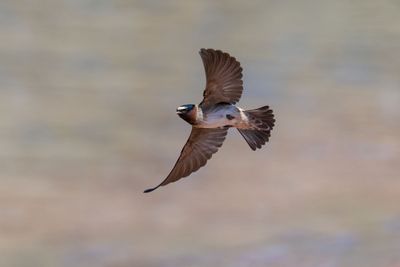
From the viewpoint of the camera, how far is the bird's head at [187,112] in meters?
1.49

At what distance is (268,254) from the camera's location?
3148mm

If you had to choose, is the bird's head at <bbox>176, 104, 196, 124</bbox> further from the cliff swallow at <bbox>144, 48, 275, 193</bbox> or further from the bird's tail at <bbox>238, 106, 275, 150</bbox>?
the bird's tail at <bbox>238, 106, 275, 150</bbox>

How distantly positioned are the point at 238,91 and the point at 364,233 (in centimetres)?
179

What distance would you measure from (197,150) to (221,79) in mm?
136

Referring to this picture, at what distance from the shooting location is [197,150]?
1.57 metres

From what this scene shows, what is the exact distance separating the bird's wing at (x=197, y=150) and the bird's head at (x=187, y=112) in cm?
7

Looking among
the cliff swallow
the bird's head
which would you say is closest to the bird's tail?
the cliff swallow

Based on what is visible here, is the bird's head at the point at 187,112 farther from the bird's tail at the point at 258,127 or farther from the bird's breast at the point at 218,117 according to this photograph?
the bird's tail at the point at 258,127

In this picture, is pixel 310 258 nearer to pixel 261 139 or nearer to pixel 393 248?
pixel 393 248

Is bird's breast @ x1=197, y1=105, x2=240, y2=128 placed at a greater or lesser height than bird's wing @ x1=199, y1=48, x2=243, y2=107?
lesser

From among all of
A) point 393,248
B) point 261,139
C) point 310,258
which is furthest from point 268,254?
point 261,139

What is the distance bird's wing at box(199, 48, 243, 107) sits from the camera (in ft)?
4.83

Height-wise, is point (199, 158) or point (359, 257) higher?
point (359, 257)

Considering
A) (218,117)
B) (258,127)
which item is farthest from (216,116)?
(258,127)
